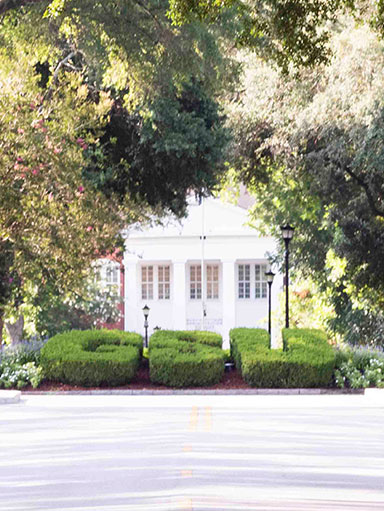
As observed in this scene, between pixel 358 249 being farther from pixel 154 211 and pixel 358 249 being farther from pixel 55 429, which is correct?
pixel 55 429

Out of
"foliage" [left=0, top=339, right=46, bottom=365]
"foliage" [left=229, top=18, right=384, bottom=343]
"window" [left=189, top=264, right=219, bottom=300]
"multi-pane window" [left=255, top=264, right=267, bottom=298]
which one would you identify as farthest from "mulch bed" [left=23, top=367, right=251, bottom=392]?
"window" [left=189, top=264, right=219, bottom=300]

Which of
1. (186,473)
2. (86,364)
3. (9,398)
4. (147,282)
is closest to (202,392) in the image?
(86,364)

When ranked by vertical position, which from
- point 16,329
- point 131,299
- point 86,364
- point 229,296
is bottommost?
point 86,364

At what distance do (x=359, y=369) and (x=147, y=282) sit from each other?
41972 millimetres

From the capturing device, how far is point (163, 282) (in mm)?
72188

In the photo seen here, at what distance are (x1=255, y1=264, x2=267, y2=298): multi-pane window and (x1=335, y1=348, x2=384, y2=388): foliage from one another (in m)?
39.0

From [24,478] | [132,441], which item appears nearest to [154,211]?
[132,441]

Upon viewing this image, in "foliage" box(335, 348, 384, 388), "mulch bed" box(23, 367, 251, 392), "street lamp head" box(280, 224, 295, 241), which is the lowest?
"mulch bed" box(23, 367, 251, 392)

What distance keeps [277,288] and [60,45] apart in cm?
4156

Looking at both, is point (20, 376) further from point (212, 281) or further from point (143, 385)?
point (212, 281)

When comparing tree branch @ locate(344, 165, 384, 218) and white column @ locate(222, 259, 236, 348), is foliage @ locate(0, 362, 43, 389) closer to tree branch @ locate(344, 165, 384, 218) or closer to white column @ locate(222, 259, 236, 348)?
tree branch @ locate(344, 165, 384, 218)

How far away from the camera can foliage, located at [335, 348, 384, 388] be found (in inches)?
1169

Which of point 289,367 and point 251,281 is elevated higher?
point 251,281

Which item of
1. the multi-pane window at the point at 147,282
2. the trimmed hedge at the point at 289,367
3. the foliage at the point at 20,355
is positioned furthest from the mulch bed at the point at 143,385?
the multi-pane window at the point at 147,282
